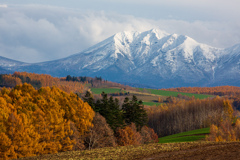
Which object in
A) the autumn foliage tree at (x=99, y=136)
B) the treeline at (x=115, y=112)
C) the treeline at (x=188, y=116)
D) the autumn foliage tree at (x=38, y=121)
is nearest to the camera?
the autumn foliage tree at (x=38, y=121)

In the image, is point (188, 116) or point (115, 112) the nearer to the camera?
point (115, 112)

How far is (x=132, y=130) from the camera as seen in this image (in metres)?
85.7

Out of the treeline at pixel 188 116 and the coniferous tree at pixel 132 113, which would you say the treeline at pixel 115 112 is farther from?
the treeline at pixel 188 116

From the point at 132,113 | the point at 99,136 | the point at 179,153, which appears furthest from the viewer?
the point at 132,113

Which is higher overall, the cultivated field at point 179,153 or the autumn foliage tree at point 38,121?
the autumn foliage tree at point 38,121

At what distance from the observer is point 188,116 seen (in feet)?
527

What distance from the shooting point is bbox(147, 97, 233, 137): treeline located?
15375 cm

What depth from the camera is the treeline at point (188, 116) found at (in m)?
154

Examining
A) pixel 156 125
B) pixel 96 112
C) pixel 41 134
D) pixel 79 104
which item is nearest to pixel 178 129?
pixel 156 125

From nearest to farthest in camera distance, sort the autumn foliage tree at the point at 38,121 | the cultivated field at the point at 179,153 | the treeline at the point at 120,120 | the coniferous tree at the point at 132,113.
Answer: the cultivated field at the point at 179,153
the autumn foliage tree at the point at 38,121
the treeline at the point at 120,120
the coniferous tree at the point at 132,113

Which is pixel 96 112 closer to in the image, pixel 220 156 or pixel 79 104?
pixel 79 104

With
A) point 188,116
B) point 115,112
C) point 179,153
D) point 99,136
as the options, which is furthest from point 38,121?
point 188,116

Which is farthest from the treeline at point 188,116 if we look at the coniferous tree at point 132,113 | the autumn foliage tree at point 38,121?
the autumn foliage tree at point 38,121

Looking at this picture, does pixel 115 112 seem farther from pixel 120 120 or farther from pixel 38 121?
pixel 38 121
